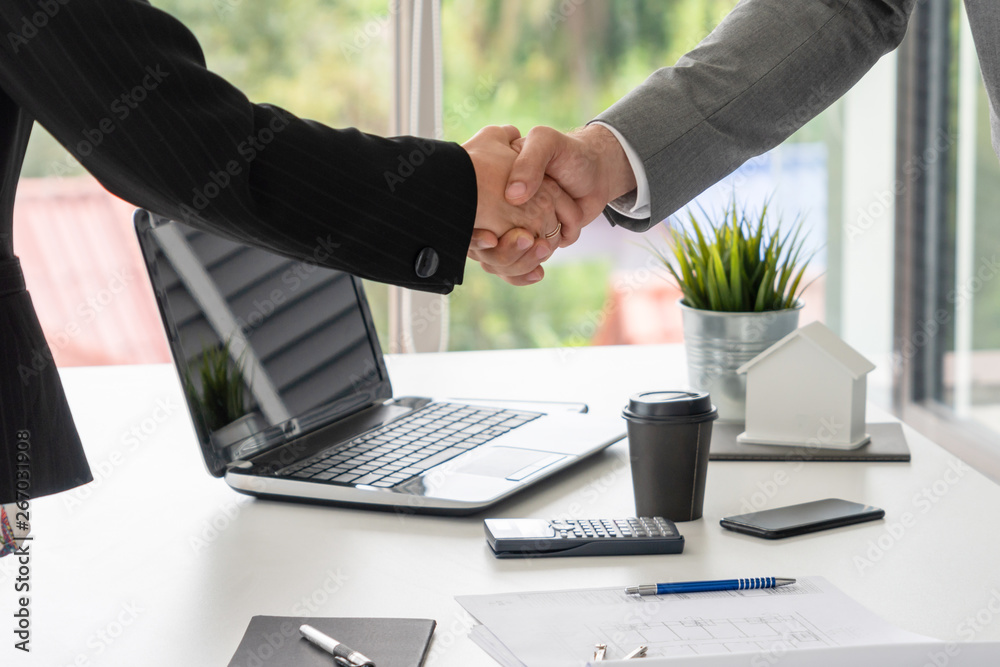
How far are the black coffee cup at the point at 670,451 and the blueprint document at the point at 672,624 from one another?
6.5 inches

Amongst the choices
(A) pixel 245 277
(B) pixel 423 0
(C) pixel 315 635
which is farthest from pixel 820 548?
(B) pixel 423 0

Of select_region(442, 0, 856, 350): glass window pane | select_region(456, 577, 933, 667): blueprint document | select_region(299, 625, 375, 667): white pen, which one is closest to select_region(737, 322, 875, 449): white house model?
select_region(456, 577, 933, 667): blueprint document

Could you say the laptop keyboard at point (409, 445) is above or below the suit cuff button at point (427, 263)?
below

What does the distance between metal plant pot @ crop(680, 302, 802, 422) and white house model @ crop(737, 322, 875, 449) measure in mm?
58

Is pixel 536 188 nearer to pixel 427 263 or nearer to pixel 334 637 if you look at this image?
pixel 427 263

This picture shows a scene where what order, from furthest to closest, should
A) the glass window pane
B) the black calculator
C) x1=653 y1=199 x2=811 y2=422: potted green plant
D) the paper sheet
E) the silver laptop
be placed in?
the glass window pane < x1=653 y1=199 x2=811 y2=422: potted green plant < the silver laptop < the black calculator < the paper sheet

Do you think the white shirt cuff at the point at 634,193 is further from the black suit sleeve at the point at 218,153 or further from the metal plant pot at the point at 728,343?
the black suit sleeve at the point at 218,153

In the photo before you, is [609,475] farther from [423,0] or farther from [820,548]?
[423,0]

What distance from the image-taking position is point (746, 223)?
48.6 inches

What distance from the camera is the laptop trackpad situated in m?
0.99

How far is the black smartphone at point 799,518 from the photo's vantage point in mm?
856

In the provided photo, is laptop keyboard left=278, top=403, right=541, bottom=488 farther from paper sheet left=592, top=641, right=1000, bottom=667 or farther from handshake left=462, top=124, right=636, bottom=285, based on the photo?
paper sheet left=592, top=641, right=1000, bottom=667

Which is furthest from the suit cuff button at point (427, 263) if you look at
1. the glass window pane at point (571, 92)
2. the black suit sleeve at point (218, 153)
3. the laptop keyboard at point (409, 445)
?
the glass window pane at point (571, 92)

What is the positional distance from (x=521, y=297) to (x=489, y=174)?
3642 millimetres
